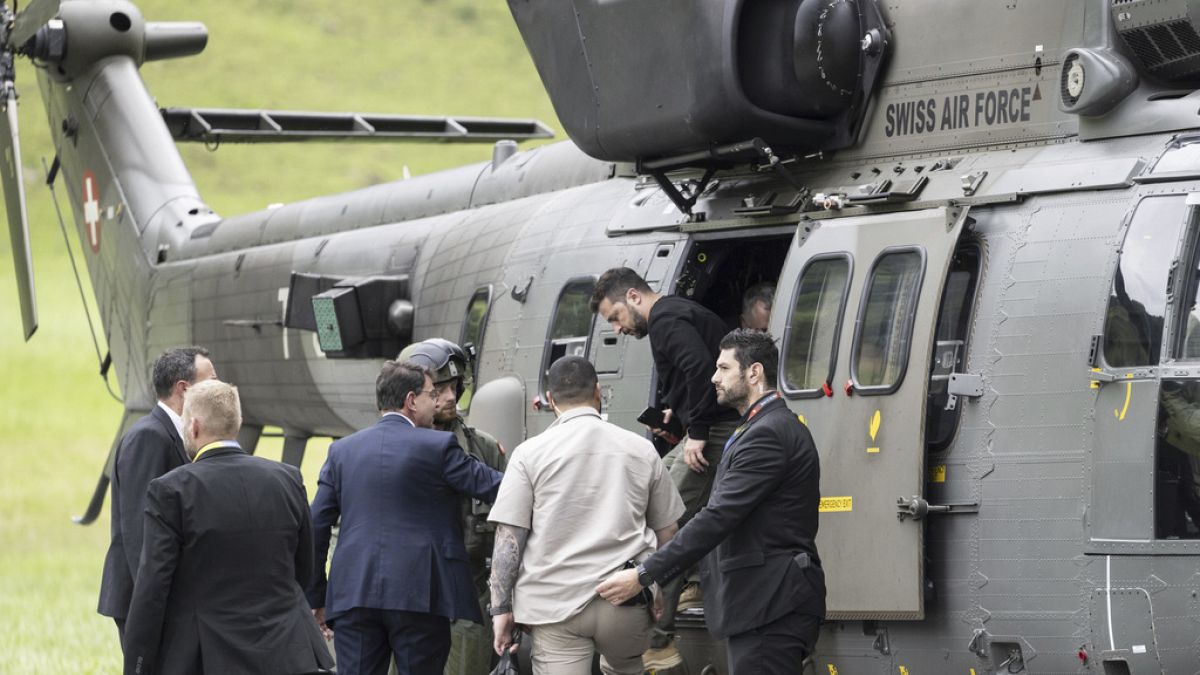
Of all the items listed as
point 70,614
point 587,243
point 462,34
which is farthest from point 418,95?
point 587,243

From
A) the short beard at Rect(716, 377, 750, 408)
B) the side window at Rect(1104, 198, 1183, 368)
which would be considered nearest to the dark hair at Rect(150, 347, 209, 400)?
the short beard at Rect(716, 377, 750, 408)

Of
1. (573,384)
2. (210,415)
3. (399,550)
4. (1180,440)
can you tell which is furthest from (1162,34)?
(210,415)

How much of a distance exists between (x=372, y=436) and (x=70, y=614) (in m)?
9.90

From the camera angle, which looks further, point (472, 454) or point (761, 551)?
point (472, 454)

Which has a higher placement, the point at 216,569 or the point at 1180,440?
the point at 1180,440

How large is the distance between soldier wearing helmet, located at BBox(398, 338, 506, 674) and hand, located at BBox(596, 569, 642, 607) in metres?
1.18

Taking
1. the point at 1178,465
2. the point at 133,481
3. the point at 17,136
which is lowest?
the point at 133,481

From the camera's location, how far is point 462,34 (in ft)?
310

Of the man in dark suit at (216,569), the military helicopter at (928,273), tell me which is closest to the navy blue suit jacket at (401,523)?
the man in dark suit at (216,569)

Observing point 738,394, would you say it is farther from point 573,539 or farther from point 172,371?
point 172,371

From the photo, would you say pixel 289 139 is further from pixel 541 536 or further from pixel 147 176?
pixel 541 536

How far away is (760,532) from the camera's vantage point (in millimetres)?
6051

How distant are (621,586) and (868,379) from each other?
1.30 metres

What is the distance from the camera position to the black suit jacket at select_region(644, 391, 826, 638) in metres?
5.98
